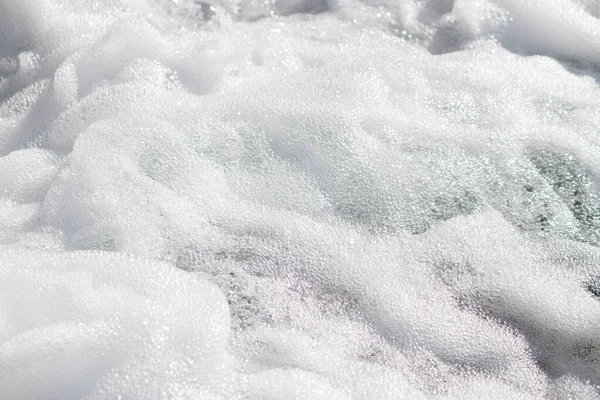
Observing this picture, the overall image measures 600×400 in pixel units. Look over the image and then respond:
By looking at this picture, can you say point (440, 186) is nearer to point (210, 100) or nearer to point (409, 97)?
point (409, 97)

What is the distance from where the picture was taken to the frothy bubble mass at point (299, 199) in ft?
4.71

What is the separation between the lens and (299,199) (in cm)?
183

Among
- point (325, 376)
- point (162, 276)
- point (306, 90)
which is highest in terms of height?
point (306, 90)

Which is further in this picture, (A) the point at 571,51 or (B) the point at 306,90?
(A) the point at 571,51

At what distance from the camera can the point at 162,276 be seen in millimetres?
1512

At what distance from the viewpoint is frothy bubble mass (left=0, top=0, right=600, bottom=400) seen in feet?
4.71

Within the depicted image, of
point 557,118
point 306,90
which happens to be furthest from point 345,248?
point 557,118

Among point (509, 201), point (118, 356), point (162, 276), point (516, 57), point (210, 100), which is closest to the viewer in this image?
point (118, 356)

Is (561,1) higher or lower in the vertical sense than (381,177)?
higher

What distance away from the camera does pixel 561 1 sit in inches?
94.6

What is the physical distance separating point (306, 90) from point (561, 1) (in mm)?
1068

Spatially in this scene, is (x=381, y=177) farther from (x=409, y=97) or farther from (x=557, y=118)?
(x=557, y=118)

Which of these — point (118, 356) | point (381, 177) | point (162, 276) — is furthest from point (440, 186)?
point (118, 356)

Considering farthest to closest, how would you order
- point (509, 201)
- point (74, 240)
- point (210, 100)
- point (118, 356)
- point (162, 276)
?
point (210, 100), point (509, 201), point (74, 240), point (162, 276), point (118, 356)
